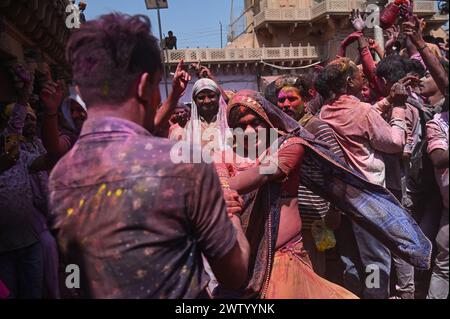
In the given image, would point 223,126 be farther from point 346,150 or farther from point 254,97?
point 254,97

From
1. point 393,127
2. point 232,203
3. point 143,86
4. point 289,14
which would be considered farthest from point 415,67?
point 289,14

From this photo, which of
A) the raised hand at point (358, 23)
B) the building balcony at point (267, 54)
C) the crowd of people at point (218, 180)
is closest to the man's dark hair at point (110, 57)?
the crowd of people at point (218, 180)

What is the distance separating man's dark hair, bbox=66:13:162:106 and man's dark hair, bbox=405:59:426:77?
7.91 ft

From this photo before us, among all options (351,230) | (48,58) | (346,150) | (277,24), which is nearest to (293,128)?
(346,150)

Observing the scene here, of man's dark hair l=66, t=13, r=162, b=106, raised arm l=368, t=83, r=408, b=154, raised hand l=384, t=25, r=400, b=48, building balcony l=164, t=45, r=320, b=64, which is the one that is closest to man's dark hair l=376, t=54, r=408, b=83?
raised arm l=368, t=83, r=408, b=154

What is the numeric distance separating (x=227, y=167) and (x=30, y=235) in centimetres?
128

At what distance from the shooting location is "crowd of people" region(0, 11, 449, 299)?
1.47 meters

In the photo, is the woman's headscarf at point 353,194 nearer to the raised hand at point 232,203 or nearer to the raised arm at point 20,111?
the raised hand at point 232,203

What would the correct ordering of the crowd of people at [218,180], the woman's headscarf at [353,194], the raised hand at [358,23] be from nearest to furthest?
1. the crowd of people at [218,180]
2. the woman's headscarf at [353,194]
3. the raised hand at [358,23]

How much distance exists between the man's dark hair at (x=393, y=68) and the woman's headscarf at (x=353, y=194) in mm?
1123

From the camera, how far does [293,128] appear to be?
2598mm

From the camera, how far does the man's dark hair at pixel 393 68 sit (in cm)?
356

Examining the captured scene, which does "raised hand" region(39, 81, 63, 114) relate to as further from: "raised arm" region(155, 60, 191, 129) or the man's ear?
the man's ear

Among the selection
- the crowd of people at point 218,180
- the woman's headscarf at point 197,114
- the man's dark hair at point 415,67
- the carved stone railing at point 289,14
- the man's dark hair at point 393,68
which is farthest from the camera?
the carved stone railing at point 289,14
